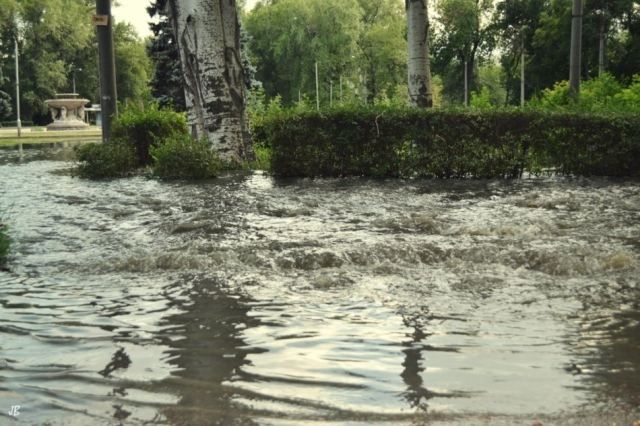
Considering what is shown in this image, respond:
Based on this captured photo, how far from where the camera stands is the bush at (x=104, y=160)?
1520cm

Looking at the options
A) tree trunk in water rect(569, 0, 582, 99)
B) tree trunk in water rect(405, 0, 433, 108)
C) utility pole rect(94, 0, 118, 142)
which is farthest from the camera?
tree trunk in water rect(569, 0, 582, 99)

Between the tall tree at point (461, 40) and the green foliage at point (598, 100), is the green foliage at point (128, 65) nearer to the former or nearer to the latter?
the tall tree at point (461, 40)

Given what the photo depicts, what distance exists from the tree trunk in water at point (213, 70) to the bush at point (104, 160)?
1.68m

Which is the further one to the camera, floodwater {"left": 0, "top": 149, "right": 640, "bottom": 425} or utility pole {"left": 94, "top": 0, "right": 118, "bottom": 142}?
utility pole {"left": 94, "top": 0, "right": 118, "bottom": 142}

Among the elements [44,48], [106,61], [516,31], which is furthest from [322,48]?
[106,61]

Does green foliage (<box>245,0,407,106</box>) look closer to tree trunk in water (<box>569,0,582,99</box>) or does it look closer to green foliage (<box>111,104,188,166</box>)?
tree trunk in water (<box>569,0,582,99</box>)

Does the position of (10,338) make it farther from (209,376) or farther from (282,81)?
(282,81)

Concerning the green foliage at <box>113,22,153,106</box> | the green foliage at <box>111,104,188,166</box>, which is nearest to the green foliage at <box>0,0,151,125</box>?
the green foliage at <box>113,22,153,106</box>

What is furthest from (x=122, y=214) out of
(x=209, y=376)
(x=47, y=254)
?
(x=209, y=376)

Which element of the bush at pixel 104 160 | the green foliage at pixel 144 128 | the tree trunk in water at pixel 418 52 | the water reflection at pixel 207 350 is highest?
the tree trunk in water at pixel 418 52

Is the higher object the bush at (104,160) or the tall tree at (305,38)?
the tall tree at (305,38)

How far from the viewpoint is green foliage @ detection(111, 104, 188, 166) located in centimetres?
1658

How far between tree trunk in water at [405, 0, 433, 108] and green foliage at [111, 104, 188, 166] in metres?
5.08

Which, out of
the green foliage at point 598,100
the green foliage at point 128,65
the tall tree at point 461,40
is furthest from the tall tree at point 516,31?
the green foliage at point 598,100
